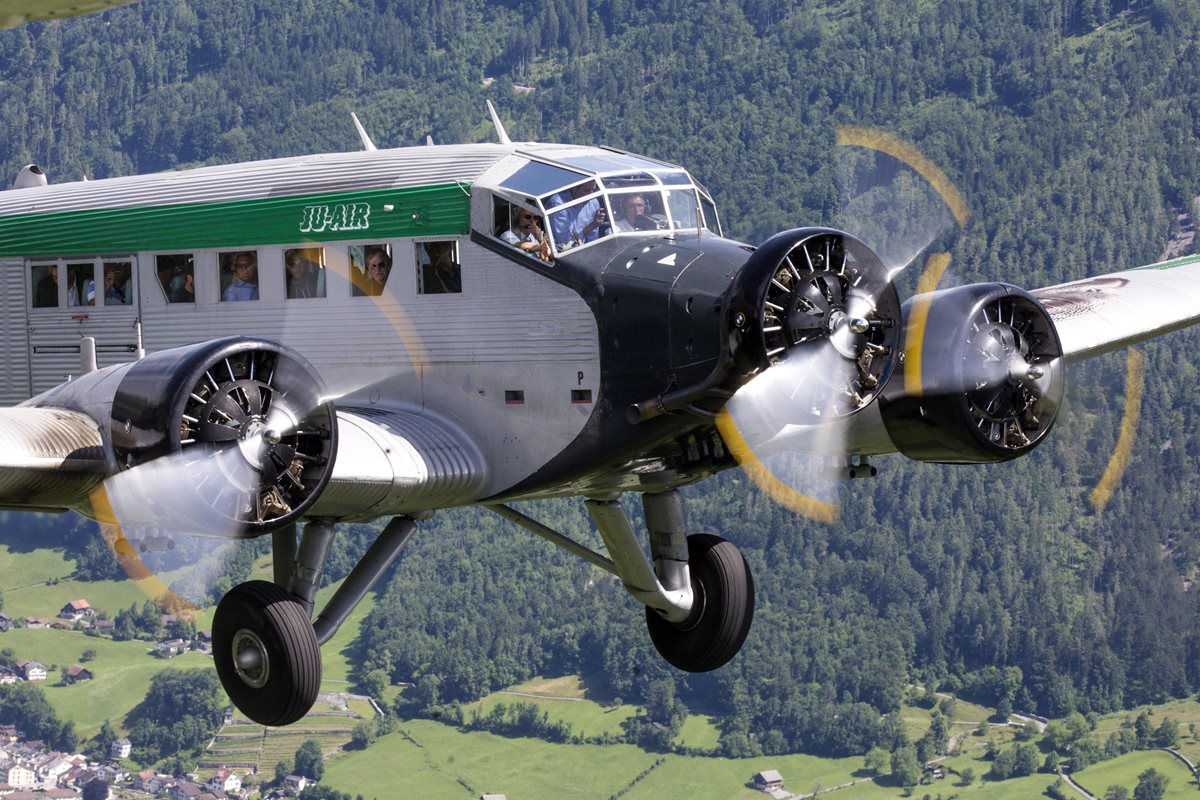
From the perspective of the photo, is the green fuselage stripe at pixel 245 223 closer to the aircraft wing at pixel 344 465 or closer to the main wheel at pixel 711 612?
the aircraft wing at pixel 344 465

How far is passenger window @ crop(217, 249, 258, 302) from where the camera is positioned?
2848 centimetres

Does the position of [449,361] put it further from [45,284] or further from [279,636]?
[45,284]

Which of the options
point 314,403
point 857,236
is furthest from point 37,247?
point 857,236

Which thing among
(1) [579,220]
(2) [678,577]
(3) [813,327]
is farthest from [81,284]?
(3) [813,327]

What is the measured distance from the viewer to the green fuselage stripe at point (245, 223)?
1080 inches

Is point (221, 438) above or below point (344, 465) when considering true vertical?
above

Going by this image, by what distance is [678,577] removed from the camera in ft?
98.8

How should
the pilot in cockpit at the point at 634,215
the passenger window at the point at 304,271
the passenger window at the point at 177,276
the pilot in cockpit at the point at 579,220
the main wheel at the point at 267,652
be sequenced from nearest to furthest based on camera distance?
1. the main wheel at the point at 267,652
2. the pilot in cockpit at the point at 579,220
3. the pilot in cockpit at the point at 634,215
4. the passenger window at the point at 304,271
5. the passenger window at the point at 177,276

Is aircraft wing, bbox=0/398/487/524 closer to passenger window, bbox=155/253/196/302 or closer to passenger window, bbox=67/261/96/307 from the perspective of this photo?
passenger window, bbox=155/253/196/302

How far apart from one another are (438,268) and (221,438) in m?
5.24

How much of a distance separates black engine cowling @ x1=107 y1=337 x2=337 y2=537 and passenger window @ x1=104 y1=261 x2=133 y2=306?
629cm

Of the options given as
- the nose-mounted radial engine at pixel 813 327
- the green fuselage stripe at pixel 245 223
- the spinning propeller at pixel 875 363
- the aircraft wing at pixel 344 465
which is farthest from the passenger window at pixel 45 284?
the nose-mounted radial engine at pixel 813 327

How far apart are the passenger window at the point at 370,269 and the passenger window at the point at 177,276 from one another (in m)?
2.61

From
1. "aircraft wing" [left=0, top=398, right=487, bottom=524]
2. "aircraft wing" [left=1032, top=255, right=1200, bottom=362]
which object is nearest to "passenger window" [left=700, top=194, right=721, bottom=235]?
"aircraft wing" [left=0, top=398, right=487, bottom=524]
